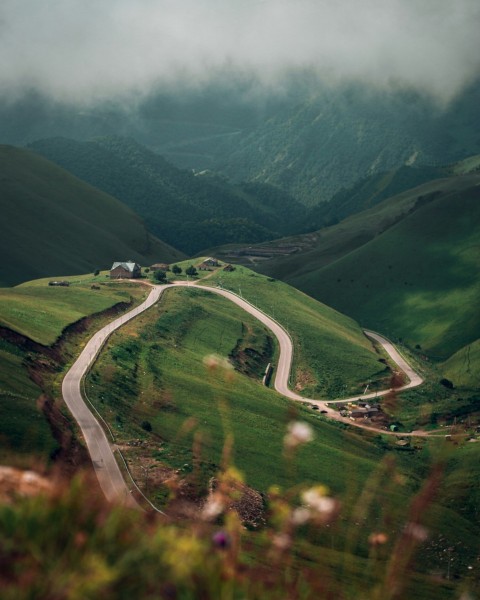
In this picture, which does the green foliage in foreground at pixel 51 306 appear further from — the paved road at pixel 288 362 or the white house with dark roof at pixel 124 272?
the paved road at pixel 288 362

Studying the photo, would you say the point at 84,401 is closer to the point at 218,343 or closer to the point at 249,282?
the point at 218,343

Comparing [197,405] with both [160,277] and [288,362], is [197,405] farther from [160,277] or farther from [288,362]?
[160,277]

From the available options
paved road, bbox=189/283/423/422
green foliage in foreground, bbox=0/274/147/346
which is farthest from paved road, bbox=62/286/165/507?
paved road, bbox=189/283/423/422

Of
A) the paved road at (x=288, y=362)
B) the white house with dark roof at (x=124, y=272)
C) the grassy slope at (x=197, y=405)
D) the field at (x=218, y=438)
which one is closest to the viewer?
the field at (x=218, y=438)

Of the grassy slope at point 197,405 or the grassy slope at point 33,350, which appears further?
the grassy slope at point 197,405

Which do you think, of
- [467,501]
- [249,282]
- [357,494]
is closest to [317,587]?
[357,494]

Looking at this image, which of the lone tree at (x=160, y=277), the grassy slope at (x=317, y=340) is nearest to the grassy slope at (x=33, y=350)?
the lone tree at (x=160, y=277)

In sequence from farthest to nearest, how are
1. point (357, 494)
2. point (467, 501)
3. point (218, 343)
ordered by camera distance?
point (218, 343) → point (467, 501) → point (357, 494)

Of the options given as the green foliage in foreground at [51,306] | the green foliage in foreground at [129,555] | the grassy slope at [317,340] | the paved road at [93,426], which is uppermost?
the grassy slope at [317,340]
